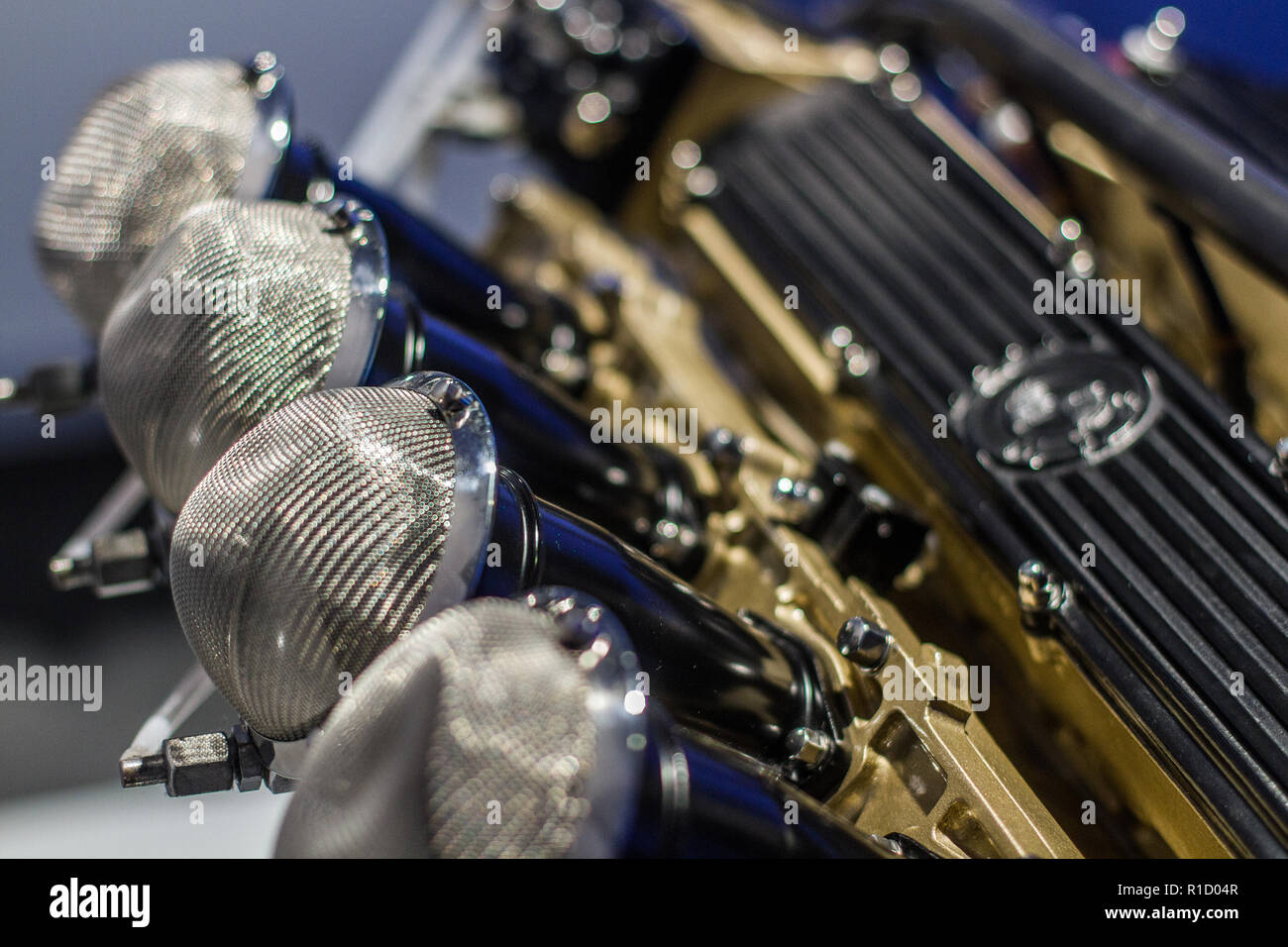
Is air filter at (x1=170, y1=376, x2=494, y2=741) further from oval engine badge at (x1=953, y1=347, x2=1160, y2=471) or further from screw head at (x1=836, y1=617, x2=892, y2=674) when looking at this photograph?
oval engine badge at (x1=953, y1=347, x2=1160, y2=471)

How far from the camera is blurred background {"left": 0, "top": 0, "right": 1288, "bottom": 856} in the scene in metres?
1.27

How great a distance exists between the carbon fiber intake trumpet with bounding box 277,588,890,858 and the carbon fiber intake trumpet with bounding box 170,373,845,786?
0.22 feet

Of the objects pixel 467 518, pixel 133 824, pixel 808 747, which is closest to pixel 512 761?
pixel 467 518

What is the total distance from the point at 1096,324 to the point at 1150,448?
0.13 meters

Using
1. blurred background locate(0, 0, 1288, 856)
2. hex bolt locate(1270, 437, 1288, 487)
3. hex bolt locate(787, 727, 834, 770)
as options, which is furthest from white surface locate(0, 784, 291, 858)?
hex bolt locate(1270, 437, 1288, 487)

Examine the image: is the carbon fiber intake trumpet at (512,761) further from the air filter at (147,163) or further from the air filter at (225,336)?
the air filter at (147,163)

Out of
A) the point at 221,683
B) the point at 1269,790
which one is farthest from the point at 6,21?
the point at 1269,790

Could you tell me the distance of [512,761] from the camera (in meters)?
0.46

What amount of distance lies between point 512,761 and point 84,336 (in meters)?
1.09

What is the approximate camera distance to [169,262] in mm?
732

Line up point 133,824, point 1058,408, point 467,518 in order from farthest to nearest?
point 133,824 → point 1058,408 → point 467,518

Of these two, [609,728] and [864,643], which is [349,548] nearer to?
[609,728]

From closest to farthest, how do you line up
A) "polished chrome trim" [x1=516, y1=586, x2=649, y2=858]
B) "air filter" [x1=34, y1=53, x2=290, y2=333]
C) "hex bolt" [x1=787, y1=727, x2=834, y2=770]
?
1. "polished chrome trim" [x1=516, y1=586, x2=649, y2=858]
2. "hex bolt" [x1=787, y1=727, x2=834, y2=770]
3. "air filter" [x1=34, y1=53, x2=290, y2=333]

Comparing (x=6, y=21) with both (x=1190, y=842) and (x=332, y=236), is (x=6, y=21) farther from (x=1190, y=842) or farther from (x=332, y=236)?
(x=1190, y=842)
